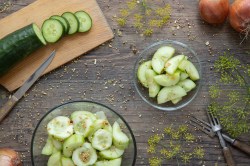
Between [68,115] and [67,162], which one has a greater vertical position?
[68,115]

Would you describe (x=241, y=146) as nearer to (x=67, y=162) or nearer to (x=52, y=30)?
(x=67, y=162)

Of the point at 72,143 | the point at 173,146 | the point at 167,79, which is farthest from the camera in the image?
the point at 173,146

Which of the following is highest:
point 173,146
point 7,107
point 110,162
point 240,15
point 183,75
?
point 7,107

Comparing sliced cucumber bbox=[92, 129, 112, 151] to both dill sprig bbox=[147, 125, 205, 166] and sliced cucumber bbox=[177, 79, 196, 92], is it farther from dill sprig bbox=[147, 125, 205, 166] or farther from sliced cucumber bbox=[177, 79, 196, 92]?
sliced cucumber bbox=[177, 79, 196, 92]

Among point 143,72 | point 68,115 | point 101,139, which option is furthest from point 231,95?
point 68,115

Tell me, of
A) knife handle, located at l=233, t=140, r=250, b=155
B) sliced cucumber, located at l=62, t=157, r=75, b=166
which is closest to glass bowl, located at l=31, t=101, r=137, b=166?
sliced cucumber, located at l=62, t=157, r=75, b=166

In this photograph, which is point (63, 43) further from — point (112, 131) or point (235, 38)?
point (235, 38)
